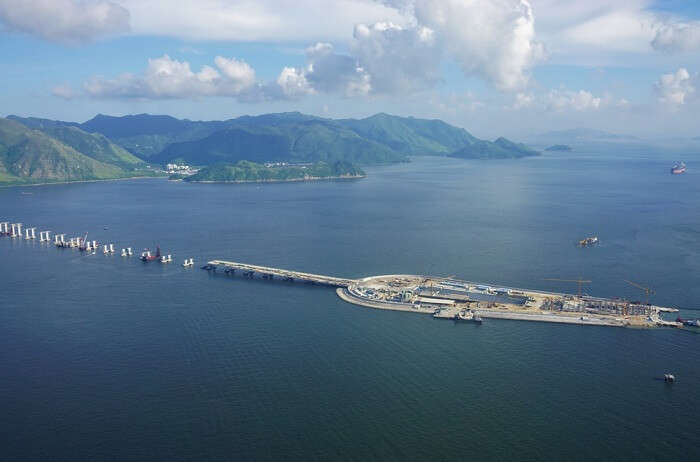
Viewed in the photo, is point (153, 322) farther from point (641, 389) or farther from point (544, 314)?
point (641, 389)

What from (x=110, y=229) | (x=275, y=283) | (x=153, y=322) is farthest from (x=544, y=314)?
(x=110, y=229)

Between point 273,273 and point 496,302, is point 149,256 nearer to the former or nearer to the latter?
point 273,273

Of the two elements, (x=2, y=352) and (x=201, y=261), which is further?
(x=201, y=261)

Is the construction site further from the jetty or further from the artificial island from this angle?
the jetty

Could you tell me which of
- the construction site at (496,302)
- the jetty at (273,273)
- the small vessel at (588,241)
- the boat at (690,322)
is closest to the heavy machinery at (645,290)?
the construction site at (496,302)

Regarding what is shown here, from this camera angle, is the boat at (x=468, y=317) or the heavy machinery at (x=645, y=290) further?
the heavy machinery at (x=645, y=290)

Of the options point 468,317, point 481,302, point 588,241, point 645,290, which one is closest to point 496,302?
point 481,302

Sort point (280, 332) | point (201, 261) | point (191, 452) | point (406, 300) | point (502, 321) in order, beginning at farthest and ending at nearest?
point (201, 261) < point (406, 300) < point (502, 321) < point (280, 332) < point (191, 452)

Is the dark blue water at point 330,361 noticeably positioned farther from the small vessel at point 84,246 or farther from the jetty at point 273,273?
the jetty at point 273,273
